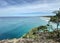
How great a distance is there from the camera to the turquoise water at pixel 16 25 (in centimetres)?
196

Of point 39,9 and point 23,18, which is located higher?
point 39,9

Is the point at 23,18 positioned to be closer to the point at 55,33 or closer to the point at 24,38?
the point at 24,38

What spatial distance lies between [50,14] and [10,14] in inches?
26.6

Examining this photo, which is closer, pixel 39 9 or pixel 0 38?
pixel 0 38

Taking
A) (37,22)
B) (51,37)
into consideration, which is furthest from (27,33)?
(51,37)

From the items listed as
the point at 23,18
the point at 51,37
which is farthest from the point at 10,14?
the point at 51,37

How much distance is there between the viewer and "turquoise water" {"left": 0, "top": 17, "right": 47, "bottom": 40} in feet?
6.45

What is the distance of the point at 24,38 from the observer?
2.00 metres

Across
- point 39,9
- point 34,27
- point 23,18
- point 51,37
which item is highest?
point 39,9

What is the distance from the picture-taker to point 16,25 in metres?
2.01

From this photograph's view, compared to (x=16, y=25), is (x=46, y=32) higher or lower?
lower

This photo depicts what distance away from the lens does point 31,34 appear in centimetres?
201

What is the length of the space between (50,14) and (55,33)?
13.0 inches

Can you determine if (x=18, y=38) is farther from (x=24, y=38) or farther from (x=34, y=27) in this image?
(x=34, y=27)
